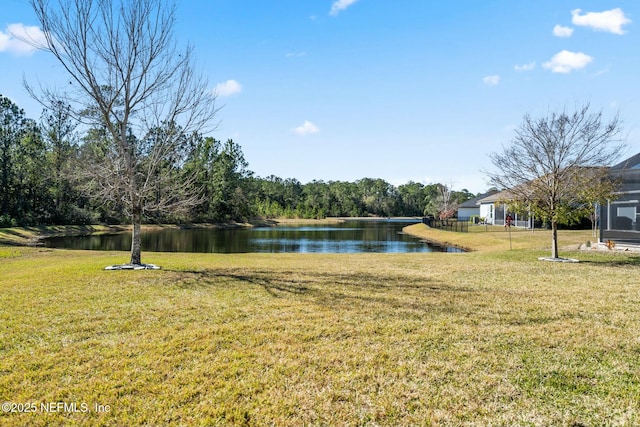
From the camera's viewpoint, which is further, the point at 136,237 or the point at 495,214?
the point at 495,214

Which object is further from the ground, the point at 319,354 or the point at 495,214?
the point at 495,214

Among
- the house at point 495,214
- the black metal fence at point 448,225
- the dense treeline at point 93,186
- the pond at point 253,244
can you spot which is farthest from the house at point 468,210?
the pond at point 253,244

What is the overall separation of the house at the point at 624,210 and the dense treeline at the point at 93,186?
53.4 feet

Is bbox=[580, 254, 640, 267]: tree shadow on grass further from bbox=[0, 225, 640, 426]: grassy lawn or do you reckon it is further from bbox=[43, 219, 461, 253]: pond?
bbox=[43, 219, 461, 253]: pond

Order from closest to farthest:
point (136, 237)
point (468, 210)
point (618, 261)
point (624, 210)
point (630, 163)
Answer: point (136, 237)
point (618, 261)
point (630, 163)
point (624, 210)
point (468, 210)

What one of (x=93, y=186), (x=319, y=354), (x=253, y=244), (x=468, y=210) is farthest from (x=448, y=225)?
(x=319, y=354)

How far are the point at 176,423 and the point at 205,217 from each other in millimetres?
58256

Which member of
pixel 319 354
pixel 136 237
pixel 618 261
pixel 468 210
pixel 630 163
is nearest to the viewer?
pixel 319 354

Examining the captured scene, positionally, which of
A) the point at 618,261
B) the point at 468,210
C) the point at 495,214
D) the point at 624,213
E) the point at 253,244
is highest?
the point at 468,210

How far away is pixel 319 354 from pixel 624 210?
60.2ft

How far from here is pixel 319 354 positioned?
14.4 ft

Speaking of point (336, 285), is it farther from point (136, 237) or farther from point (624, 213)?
point (624, 213)

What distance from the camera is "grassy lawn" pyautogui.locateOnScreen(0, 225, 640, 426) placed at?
328cm

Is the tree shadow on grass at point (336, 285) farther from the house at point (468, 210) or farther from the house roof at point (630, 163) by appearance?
the house at point (468, 210)
